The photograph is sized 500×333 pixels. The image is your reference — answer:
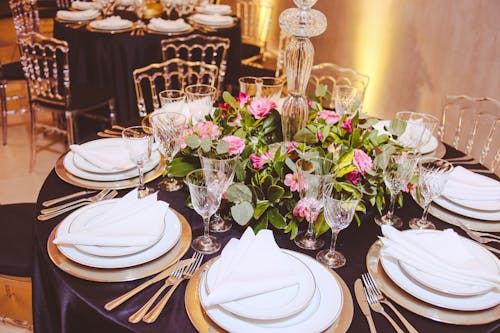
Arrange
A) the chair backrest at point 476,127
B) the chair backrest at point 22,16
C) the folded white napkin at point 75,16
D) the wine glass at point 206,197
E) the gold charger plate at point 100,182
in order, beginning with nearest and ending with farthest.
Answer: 1. the wine glass at point 206,197
2. the gold charger plate at point 100,182
3. the chair backrest at point 476,127
4. the folded white napkin at point 75,16
5. the chair backrest at point 22,16

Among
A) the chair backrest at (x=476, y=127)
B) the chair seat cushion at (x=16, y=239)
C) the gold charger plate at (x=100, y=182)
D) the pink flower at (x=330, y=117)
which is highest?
the pink flower at (x=330, y=117)

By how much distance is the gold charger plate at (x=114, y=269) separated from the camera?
1090mm

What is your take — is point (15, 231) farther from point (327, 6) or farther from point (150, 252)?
point (327, 6)

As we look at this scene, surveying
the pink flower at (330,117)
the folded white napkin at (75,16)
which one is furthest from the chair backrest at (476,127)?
the folded white napkin at (75,16)

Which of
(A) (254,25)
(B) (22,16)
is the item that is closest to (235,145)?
(A) (254,25)

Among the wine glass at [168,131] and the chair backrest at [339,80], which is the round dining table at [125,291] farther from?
the chair backrest at [339,80]

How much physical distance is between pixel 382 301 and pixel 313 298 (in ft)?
0.56

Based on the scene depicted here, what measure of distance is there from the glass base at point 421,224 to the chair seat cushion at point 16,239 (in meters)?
1.14

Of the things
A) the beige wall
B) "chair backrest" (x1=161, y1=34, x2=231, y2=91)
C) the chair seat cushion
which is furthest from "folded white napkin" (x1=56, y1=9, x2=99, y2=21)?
the chair seat cushion

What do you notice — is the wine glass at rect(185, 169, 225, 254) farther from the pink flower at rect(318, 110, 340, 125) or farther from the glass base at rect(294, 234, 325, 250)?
the pink flower at rect(318, 110, 340, 125)

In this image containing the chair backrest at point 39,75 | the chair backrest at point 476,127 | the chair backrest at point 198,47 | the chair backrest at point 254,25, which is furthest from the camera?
the chair backrest at point 254,25

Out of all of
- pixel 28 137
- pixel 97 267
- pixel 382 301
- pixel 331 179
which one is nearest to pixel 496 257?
pixel 382 301

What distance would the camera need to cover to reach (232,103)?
164cm

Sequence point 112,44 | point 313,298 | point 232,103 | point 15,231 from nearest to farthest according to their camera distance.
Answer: point 313,298 < point 232,103 < point 15,231 < point 112,44
